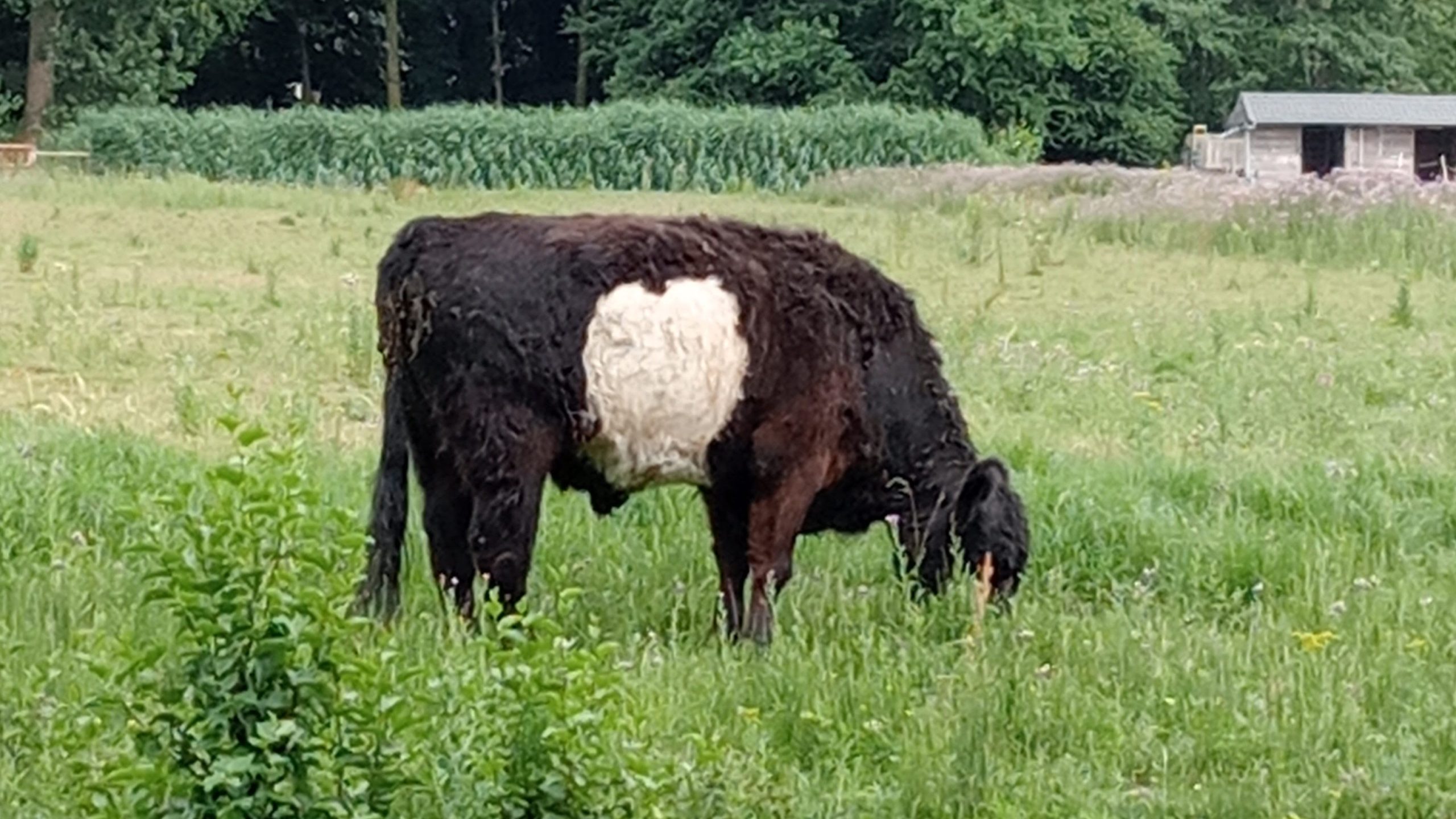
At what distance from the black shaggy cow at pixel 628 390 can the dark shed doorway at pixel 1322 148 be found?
57.2 metres

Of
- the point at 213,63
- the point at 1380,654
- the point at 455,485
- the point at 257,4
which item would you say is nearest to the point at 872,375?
the point at 455,485

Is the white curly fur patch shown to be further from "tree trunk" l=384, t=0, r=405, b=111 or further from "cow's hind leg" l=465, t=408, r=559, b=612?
"tree trunk" l=384, t=0, r=405, b=111

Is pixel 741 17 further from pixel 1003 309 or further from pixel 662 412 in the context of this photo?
pixel 662 412

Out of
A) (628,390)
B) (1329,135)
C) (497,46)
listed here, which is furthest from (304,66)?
(628,390)

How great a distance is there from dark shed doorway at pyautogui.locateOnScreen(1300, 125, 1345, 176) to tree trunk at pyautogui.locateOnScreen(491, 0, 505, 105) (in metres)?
25.7

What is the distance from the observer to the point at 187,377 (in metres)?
11.9

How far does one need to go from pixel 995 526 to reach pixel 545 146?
37.7m

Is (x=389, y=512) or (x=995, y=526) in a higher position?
(x=389, y=512)

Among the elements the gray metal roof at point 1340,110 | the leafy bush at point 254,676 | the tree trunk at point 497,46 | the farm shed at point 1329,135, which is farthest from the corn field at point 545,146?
the leafy bush at point 254,676

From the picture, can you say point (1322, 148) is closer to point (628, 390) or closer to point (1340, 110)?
point (1340, 110)

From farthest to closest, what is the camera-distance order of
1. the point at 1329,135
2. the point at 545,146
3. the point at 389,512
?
the point at 1329,135
the point at 545,146
the point at 389,512

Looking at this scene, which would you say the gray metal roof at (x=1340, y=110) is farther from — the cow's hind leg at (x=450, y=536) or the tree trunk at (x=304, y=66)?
the cow's hind leg at (x=450, y=536)

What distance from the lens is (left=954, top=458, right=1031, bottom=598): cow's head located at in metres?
7.46

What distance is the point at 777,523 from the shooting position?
7.24 meters
